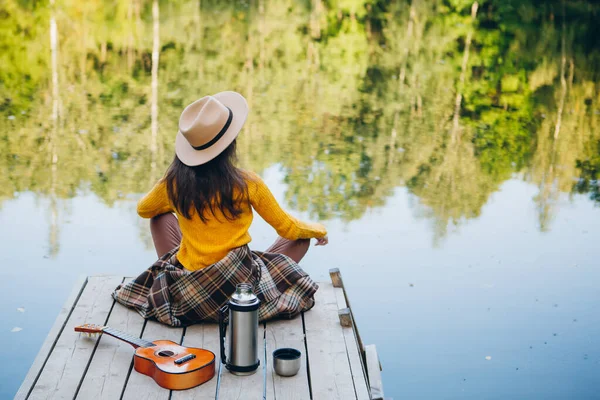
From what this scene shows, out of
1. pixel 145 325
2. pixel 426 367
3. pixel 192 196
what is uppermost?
pixel 192 196

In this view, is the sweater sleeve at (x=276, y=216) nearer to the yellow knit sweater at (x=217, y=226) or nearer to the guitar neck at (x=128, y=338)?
the yellow knit sweater at (x=217, y=226)

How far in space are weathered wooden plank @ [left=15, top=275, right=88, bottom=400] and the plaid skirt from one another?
0.22m

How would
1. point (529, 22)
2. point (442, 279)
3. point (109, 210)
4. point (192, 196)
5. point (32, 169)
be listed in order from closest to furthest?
point (192, 196) → point (442, 279) → point (109, 210) → point (32, 169) → point (529, 22)

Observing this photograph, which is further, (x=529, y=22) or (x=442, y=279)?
(x=529, y=22)

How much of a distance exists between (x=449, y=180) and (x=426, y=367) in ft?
11.9

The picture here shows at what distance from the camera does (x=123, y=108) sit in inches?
384

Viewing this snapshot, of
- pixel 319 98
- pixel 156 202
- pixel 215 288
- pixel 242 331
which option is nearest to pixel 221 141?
pixel 156 202

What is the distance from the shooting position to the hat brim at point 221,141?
3521mm

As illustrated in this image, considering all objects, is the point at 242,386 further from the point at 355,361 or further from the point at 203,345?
the point at 355,361

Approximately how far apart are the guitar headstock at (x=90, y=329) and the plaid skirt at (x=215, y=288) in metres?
0.28

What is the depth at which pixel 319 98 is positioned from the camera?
11.0 m

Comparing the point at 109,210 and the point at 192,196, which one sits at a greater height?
the point at 192,196

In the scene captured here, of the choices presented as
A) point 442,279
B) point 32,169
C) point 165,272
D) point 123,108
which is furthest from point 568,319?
point 123,108

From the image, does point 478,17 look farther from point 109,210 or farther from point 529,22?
point 109,210
